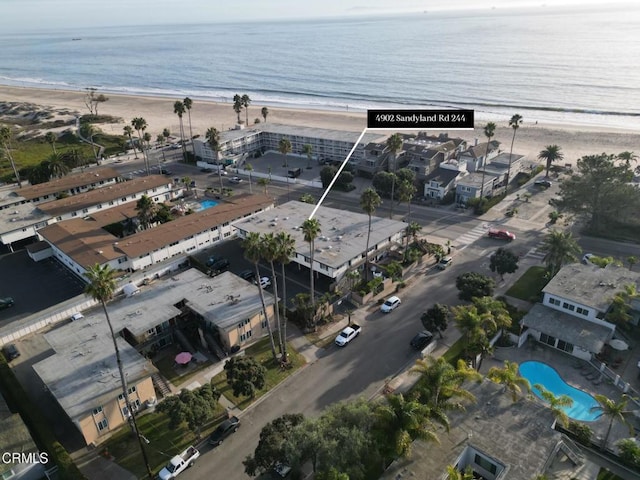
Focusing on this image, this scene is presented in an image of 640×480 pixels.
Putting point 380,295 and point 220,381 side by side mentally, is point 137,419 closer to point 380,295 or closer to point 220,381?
point 220,381

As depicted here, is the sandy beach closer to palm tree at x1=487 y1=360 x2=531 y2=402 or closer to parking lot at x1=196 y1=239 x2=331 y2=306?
parking lot at x1=196 y1=239 x2=331 y2=306

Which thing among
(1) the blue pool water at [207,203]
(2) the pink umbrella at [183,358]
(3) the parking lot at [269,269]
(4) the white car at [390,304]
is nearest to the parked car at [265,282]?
(3) the parking lot at [269,269]

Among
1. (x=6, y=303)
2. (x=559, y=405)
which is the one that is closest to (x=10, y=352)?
(x=6, y=303)

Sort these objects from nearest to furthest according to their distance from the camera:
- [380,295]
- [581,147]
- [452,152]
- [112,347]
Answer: [112,347]
[380,295]
[452,152]
[581,147]

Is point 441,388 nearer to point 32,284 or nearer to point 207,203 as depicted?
point 32,284

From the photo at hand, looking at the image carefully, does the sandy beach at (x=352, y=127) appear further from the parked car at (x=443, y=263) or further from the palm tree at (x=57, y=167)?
the parked car at (x=443, y=263)

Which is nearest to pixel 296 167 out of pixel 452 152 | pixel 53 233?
pixel 452 152
